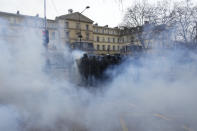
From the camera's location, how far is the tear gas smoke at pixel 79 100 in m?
3.28

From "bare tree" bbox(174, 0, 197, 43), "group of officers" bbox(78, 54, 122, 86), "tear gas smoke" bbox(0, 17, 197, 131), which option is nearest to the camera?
A: "tear gas smoke" bbox(0, 17, 197, 131)

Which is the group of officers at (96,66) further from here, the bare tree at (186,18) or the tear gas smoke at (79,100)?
the bare tree at (186,18)

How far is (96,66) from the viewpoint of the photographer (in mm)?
7488

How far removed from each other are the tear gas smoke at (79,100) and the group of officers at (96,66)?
34.7 inches

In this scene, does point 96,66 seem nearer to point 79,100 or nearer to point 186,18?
point 79,100

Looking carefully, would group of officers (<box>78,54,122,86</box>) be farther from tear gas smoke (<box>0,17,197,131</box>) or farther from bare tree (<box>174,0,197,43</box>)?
bare tree (<box>174,0,197,43</box>)

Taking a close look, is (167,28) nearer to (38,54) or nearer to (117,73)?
(117,73)

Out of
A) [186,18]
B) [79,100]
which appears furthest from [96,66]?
[186,18]

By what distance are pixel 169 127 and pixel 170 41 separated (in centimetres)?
685

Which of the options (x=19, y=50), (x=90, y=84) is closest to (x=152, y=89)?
(x=90, y=84)

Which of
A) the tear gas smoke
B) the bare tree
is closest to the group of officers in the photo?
the tear gas smoke

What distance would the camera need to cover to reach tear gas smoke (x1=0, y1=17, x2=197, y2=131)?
129 inches

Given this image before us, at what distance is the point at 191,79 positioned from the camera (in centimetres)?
646

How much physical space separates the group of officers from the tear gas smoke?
88cm
